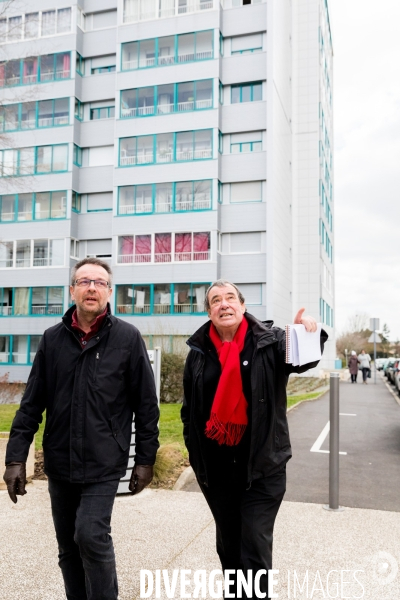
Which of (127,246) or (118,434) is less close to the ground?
(127,246)

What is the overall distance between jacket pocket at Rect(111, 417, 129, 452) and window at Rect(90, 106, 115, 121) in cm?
3509

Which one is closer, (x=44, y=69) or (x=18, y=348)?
(x=18, y=348)

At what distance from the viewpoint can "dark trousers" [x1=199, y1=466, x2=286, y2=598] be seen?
3279 mm

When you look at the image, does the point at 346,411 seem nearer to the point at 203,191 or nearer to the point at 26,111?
the point at 203,191

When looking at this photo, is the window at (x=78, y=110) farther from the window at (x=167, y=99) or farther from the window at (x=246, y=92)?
the window at (x=246, y=92)

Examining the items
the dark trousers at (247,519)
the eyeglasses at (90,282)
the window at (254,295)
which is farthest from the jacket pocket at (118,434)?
the window at (254,295)

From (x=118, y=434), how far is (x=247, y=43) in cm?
3392

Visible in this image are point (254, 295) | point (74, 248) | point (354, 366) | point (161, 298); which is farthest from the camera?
point (74, 248)

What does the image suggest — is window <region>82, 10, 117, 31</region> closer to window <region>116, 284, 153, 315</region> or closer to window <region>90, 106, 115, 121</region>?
window <region>90, 106, 115, 121</region>

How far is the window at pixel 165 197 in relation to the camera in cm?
3250

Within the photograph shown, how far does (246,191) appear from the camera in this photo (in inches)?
1288

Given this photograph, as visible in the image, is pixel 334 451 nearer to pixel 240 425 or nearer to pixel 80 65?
pixel 240 425

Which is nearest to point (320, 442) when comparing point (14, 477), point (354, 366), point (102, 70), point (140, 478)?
point (140, 478)

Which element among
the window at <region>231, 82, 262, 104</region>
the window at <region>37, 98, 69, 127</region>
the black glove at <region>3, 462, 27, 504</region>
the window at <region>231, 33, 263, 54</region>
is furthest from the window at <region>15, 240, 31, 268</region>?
the black glove at <region>3, 462, 27, 504</region>
